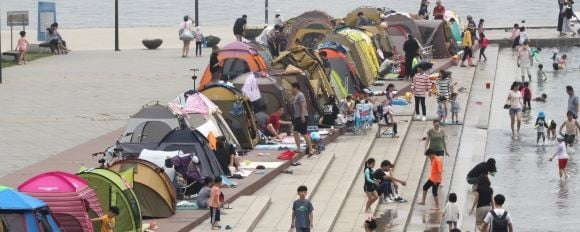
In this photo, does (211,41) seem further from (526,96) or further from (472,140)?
(472,140)

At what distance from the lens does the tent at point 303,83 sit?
36.8 m

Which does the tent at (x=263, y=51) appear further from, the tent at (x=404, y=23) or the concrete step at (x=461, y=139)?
the tent at (x=404, y=23)

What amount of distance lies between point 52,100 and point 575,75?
18.5 meters

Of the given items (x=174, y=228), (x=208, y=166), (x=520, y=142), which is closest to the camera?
(x=174, y=228)

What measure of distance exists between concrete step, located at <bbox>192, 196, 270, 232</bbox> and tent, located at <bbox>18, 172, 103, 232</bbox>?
96.9 inches

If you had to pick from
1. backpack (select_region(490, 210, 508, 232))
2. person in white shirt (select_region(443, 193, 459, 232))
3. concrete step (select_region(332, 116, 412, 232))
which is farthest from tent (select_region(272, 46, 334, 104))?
backpack (select_region(490, 210, 508, 232))

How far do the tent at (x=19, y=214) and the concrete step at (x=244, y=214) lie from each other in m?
3.66

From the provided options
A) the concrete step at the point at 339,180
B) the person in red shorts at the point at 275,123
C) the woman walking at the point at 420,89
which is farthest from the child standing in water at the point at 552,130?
the person in red shorts at the point at 275,123

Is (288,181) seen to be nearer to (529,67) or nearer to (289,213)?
(289,213)

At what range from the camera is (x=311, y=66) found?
3903 centimetres

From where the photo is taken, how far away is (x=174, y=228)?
80.0 ft

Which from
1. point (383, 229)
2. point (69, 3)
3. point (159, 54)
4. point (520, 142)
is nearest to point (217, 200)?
point (383, 229)

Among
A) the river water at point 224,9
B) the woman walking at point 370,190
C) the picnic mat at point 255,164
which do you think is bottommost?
the river water at point 224,9

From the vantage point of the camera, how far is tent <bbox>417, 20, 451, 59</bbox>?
53781mm
